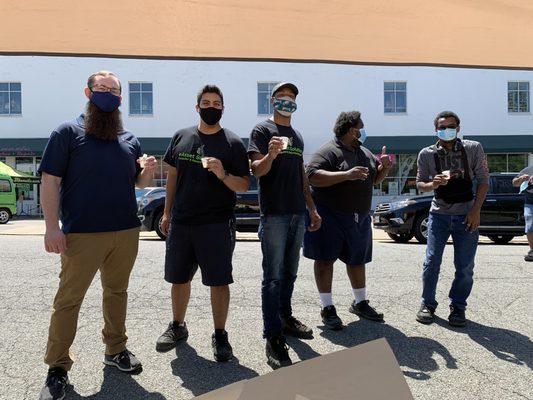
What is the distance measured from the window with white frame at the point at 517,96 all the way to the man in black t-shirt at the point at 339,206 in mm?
23770

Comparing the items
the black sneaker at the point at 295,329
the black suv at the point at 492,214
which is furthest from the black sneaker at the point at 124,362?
the black suv at the point at 492,214

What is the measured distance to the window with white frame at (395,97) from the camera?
966 inches

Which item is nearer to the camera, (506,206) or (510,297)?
(510,297)

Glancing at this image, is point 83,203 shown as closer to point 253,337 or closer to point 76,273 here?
point 76,273

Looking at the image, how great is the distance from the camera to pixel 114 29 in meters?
1.52

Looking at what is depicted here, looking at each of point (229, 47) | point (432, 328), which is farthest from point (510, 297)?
point (229, 47)

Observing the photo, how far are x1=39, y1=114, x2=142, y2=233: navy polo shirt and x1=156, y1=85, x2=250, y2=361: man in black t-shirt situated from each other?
0.52 metres

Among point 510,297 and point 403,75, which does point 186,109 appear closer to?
point 403,75

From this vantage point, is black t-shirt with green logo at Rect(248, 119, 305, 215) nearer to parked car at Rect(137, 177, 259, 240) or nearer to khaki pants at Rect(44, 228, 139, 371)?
khaki pants at Rect(44, 228, 139, 371)

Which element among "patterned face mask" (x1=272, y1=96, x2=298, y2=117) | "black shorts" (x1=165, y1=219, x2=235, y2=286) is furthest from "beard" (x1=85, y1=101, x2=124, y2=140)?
"patterned face mask" (x1=272, y1=96, x2=298, y2=117)

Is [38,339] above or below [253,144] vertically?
below

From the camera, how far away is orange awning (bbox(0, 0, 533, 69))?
1499 millimetres

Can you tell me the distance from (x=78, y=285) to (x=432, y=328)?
3.09 m

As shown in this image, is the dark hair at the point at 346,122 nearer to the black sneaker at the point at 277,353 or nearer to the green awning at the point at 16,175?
the black sneaker at the point at 277,353
